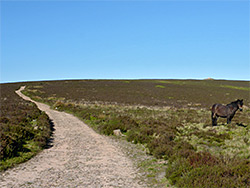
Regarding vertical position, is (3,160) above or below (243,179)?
below

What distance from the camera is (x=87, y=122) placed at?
71.2 ft

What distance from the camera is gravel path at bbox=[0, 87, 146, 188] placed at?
25.0 feet

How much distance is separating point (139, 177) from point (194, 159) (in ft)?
7.84

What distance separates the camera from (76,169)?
8.98 metres

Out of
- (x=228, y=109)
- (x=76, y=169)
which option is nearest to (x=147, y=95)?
(x=228, y=109)

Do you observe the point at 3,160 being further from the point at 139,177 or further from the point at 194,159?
the point at 194,159

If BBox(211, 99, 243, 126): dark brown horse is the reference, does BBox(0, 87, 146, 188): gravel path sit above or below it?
below

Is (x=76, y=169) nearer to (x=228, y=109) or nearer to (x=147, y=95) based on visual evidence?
(x=228, y=109)

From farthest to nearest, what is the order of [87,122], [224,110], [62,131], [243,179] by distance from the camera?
[87,122] → [224,110] → [62,131] → [243,179]

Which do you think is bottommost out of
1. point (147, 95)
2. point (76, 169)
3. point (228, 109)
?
point (76, 169)

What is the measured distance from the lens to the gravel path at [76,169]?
25.0 feet

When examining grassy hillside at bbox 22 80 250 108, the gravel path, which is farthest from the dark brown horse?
grassy hillside at bbox 22 80 250 108

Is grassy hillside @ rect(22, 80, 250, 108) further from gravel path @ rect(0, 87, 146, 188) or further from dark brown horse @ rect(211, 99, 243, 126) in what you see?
gravel path @ rect(0, 87, 146, 188)

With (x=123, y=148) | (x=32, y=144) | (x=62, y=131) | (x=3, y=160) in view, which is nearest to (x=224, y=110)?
(x=123, y=148)
